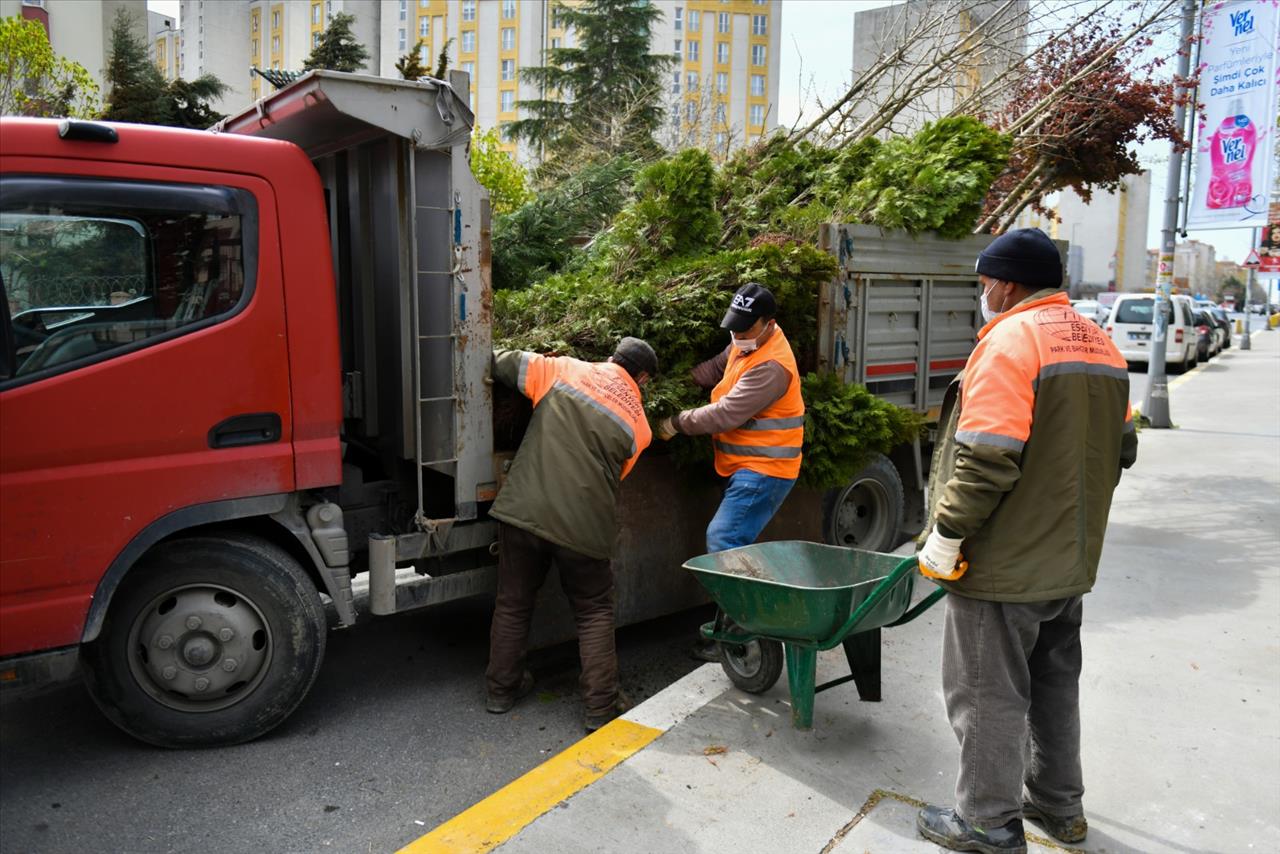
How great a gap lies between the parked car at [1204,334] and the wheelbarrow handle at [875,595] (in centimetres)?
2708

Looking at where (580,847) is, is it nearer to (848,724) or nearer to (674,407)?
(848,724)

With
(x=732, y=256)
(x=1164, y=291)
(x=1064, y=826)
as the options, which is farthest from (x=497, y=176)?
(x=1064, y=826)

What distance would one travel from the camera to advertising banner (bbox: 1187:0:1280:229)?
39.2 ft

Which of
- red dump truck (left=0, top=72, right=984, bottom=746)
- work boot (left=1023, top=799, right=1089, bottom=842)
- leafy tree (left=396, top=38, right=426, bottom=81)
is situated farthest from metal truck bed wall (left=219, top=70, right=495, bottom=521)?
leafy tree (left=396, top=38, right=426, bottom=81)

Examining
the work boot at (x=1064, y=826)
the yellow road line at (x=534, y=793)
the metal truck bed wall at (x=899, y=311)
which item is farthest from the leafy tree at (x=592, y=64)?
the work boot at (x=1064, y=826)

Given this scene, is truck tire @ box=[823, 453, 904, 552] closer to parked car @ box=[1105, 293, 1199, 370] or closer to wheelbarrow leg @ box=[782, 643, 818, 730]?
wheelbarrow leg @ box=[782, 643, 818, 730]

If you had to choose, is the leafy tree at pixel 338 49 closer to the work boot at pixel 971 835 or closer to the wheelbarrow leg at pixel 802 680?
the wheelbarrow leg at pixel 802 680

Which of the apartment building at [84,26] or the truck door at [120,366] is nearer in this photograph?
the truck door at [120,366]

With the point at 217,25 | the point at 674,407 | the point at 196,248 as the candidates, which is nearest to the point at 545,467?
the point at 674,407

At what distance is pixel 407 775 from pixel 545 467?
53.8 inches

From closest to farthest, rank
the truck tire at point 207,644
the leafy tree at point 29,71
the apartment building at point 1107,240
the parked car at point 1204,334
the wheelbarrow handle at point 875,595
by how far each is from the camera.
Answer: the wheelbarrow handle at point 875,595 → the truck tire at point 207,644 → the leafy tree at point 29,71 → the parked car at point 1204,334 → the apartment building at point 1107,240

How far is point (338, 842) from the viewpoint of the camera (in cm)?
353

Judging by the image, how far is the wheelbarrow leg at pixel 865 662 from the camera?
426cm

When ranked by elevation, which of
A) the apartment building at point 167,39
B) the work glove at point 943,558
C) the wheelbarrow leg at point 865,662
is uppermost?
the apartment building at point 167,39
